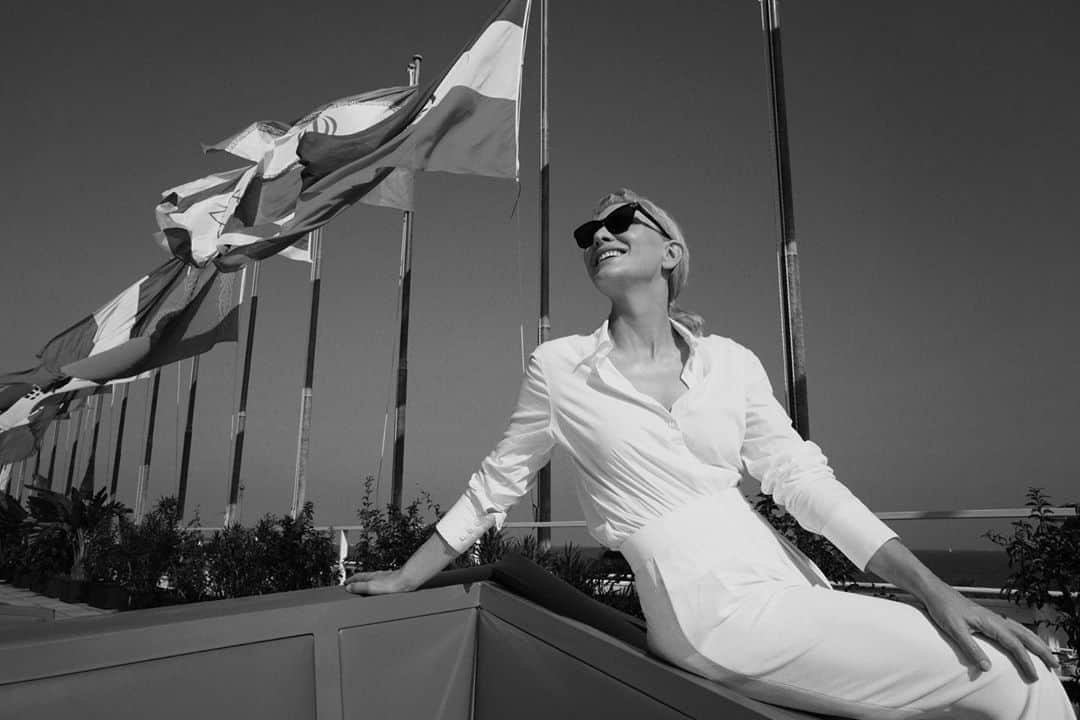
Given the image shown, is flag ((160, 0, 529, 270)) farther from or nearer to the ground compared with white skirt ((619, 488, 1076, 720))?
farther from the ground

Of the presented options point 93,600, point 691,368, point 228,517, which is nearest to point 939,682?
point 691,368

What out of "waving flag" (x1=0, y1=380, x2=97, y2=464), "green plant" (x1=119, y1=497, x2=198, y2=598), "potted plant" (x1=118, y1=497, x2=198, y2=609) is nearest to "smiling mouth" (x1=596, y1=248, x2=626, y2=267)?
"waving flag" (x1=0, y1=380, x2=97, y2=464)

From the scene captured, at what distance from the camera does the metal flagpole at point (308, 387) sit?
16.3 metres

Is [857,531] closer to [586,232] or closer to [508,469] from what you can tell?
[508,469]

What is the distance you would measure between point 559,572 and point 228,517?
56.0 feet

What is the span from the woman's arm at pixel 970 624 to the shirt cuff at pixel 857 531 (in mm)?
76

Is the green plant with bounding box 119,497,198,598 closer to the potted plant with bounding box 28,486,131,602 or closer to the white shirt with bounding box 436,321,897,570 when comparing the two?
the potted plant with bounding box 28,486,131,602

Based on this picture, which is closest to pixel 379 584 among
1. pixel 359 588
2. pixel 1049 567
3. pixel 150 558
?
pixel 359 588

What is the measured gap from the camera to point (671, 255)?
1911mm

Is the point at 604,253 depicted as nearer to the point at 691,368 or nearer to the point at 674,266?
the point at 674,266

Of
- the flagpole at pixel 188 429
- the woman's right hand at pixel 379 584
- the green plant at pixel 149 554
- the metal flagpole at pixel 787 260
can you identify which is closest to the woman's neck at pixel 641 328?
the woman's right hand at pixel 379 584

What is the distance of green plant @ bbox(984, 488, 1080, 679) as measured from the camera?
3615 millimetres

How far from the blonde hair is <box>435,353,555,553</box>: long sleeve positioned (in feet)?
1.37

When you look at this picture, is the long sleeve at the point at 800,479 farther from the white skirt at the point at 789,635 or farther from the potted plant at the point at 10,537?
the potted plant at the point at 10,537
